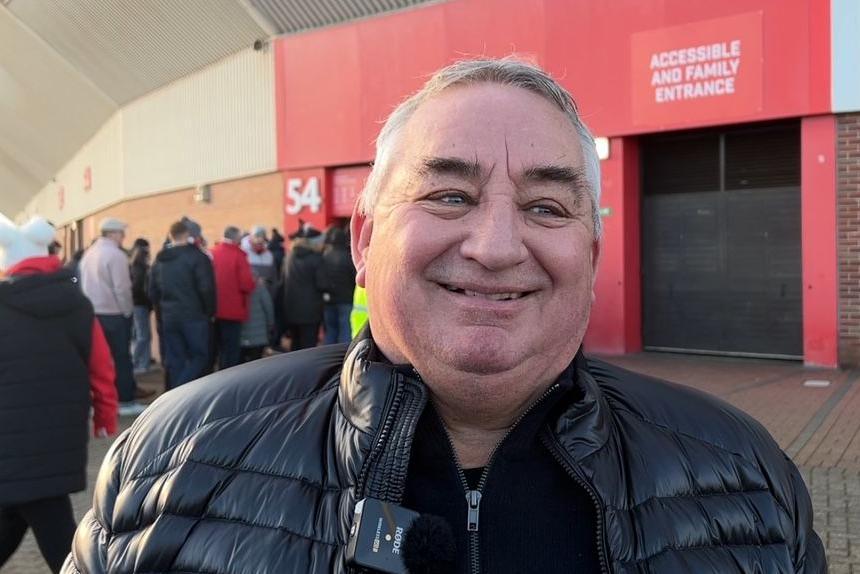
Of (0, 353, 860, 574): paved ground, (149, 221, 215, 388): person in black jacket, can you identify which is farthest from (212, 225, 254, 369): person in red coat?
(0, 353, 860, 574): paved ground

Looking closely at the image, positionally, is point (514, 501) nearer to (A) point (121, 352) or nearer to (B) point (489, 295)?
(B) point (489, 295)

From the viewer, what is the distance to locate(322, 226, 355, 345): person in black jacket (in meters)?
9.80

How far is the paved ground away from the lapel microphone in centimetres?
368

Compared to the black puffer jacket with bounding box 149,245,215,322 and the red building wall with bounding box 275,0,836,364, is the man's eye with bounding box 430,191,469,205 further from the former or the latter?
the red building wall with bounding box 275,0,836,364

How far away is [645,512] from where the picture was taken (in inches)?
58.2

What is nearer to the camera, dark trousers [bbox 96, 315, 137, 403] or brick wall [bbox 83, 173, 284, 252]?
dark trousers [bbox 96, 315, 137, 403]

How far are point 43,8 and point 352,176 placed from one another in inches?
409

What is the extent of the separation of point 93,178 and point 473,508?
1132 inches

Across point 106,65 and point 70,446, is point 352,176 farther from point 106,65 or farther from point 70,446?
point 70,446

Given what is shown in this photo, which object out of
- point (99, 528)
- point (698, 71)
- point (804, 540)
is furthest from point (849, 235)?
point (99, 528)

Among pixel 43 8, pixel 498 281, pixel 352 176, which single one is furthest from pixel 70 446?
pixel 43 8

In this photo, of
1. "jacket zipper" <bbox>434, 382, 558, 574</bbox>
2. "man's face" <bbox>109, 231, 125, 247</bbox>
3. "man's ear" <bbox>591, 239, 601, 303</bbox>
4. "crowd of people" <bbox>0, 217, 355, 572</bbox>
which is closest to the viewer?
"jacket zipper" <bbox>434, 382, 558, 574</bbox>

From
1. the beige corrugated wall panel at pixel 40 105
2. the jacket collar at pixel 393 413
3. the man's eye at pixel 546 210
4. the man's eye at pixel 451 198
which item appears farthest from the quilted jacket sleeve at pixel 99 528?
the beige corrugated wall panel at pixel 40 105

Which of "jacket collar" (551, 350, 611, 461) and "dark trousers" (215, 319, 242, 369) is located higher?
"jacket collar" (551, 350, 611, 461)
